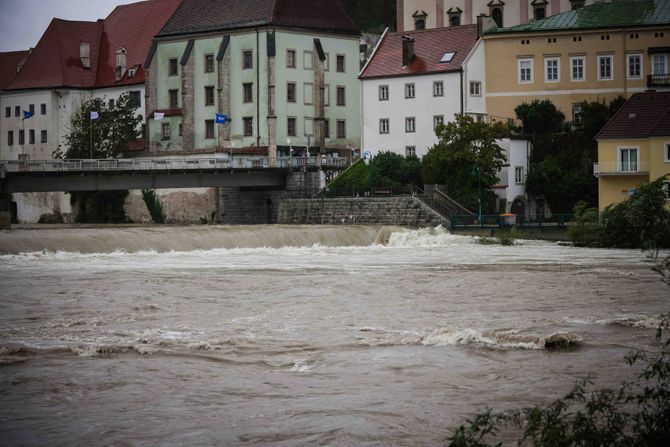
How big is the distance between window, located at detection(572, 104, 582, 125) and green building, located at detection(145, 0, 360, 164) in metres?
21.6

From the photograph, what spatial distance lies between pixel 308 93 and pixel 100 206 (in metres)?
17.2

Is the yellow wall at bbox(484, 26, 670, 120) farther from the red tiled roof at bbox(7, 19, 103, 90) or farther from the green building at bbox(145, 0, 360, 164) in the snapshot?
the red tiled roof at bbox(7, 19, 103, 90)

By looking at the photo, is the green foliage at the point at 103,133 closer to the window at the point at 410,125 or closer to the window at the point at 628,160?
the window at the point at 410,125

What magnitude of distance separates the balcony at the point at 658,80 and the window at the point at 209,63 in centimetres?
3380

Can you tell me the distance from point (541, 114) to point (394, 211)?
1161cm

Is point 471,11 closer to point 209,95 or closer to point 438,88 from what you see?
point 438,88

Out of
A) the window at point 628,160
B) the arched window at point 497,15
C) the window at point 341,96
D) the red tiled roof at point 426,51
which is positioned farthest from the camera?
the window at point 341,96

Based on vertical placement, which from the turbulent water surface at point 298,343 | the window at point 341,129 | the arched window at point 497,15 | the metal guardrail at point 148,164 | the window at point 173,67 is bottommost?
the turbulent water surface at point 298,343

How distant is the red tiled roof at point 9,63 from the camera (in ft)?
386

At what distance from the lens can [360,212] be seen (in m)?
75.1

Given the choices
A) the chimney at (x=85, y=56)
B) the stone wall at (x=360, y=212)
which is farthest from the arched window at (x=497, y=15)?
the chimney at (x=85, y=56)

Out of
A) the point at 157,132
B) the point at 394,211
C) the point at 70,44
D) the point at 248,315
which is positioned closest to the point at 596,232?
the point at 394,211

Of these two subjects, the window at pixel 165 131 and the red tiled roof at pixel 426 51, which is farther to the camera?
the window at pixel 165 131

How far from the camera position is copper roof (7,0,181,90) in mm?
107000
